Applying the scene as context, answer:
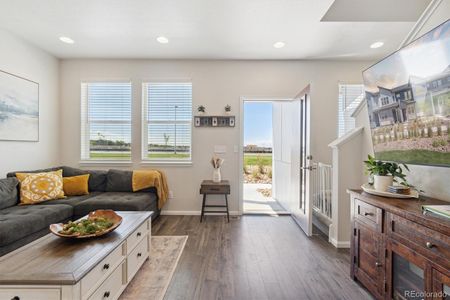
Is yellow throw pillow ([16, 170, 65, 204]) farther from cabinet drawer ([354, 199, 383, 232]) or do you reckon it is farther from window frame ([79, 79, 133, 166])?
cabinet drawer ([354, 199, 383, 232])

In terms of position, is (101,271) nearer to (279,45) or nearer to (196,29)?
(196,29)

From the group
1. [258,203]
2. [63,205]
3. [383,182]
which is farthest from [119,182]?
[383,182]

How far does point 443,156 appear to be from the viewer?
1417mm

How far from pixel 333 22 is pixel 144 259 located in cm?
355

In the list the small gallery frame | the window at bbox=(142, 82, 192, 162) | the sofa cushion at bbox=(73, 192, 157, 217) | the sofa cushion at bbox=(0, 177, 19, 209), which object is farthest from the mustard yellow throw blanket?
the sofa cushion at bbox=(0, 177, 19, 209)

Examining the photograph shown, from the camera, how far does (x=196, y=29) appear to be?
2.99 metres

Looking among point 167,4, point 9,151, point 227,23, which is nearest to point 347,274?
point 227,23

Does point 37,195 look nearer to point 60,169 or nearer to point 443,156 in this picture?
point 60,169

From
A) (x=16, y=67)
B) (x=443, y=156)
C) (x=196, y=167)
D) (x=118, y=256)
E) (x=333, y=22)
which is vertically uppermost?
(x=333, y=22)

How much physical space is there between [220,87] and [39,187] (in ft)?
10.3

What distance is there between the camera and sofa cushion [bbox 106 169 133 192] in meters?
3.63

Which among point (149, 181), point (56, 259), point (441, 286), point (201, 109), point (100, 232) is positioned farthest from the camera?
point (201, 109)

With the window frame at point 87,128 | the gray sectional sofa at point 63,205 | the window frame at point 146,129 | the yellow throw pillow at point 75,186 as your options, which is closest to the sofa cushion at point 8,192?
the gray sectional sofa at point 63,205

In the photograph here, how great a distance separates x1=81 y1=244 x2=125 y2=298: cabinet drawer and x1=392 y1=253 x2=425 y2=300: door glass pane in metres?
2.03
